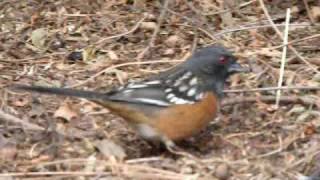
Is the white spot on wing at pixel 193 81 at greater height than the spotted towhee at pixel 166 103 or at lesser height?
greater

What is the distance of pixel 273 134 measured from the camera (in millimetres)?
5242

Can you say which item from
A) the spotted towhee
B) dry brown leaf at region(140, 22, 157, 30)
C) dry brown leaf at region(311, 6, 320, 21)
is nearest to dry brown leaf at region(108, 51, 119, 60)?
dry brown leaf at region(140, 22, 157, 30)

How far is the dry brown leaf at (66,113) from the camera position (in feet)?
17.6

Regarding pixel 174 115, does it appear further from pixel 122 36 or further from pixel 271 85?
pixel 122 36

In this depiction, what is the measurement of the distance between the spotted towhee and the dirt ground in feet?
0.48

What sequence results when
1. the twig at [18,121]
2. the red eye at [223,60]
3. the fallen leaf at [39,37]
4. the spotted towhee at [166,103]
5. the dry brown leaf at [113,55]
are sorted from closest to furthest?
the spotted towhee at [166,103] < the red eye at [223,60] < the twig at [18,121] < the dry brown leaf at [113,55] < the fallen leaf at [39,37]

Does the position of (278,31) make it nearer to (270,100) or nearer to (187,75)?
(270,100)

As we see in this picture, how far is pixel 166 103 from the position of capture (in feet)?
16.1

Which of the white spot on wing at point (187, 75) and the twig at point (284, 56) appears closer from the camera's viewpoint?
the white spot on wing at point (187, 75)

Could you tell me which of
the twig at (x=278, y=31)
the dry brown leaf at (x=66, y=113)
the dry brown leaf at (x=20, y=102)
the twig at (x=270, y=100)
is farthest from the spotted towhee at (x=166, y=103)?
the twig at (x=278, y=31)

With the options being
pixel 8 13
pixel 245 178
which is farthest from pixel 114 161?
pixel 8 13

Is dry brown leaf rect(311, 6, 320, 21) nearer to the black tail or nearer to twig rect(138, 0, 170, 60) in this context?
twig rect(138, 0, 170, 60)

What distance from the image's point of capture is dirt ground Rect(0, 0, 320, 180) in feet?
16.1

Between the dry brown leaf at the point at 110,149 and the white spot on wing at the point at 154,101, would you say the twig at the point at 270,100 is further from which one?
the dry brown leaf at the point at 110,149
